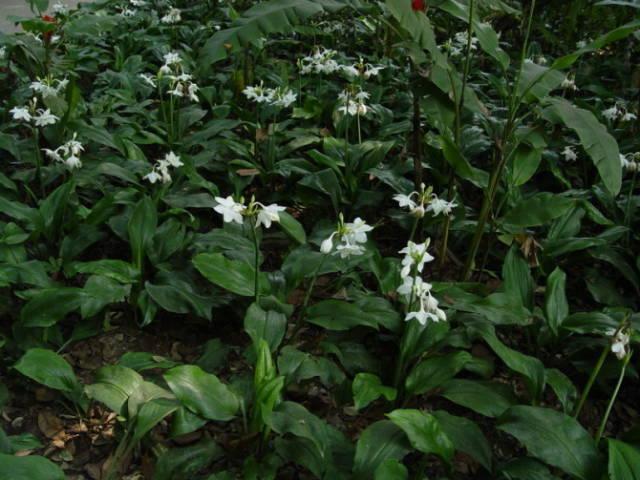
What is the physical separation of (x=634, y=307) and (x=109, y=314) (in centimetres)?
254

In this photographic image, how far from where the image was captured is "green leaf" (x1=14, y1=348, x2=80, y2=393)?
218 cm

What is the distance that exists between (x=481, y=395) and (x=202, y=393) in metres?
1.02

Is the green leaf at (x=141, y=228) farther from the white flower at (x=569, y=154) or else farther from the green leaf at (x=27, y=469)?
the white flower at (x=569, y=154)

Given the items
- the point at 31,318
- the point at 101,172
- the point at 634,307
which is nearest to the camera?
the point at 31,318

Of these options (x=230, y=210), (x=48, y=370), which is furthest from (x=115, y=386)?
(x=230, y=210)

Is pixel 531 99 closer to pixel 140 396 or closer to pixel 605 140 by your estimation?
pixel 605 140

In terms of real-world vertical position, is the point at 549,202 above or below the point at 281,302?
above

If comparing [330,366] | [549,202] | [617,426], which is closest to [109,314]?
[330,366]

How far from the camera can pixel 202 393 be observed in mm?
2076

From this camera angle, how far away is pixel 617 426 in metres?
2.55

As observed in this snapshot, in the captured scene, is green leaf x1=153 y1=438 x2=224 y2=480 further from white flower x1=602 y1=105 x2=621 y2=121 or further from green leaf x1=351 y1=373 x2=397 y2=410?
white flower x1=602 y1=105 x2=621 y2=121

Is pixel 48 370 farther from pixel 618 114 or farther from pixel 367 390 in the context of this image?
pixel 618 114

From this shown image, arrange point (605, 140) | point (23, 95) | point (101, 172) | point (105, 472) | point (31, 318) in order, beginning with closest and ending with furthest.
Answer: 1. point (105, 472)
2. point (605, 140)
3. point (31, 318)
4. point (101, 172)
5. point (23, 95)

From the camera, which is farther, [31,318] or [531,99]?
[531,99]
